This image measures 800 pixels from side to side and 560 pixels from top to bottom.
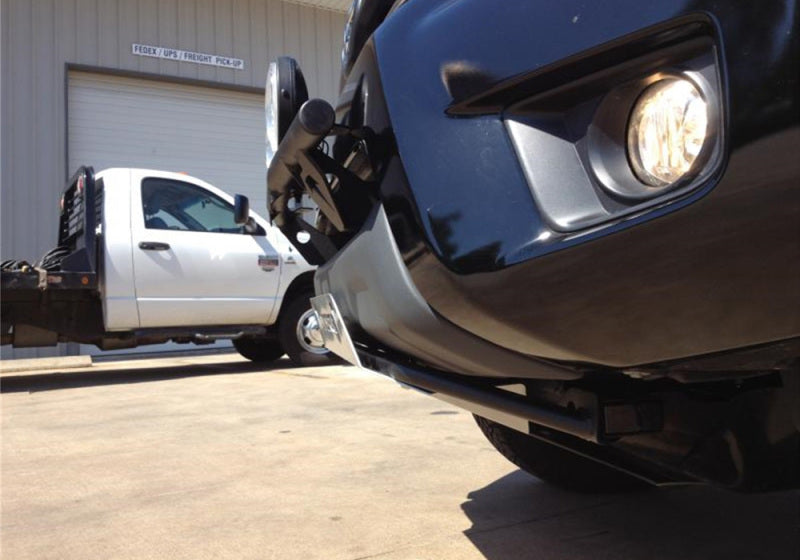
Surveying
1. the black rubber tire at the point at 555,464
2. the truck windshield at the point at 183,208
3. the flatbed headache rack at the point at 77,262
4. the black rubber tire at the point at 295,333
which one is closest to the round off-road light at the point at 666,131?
the black rubber tire at the point at 555,464

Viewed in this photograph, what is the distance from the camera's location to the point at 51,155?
899 cm

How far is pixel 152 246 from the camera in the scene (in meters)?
5.69

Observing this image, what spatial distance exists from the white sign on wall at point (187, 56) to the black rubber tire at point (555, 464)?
9089 millimetres

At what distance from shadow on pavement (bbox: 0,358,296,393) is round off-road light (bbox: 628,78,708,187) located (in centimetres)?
562

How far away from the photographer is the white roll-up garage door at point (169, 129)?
945 centimetres

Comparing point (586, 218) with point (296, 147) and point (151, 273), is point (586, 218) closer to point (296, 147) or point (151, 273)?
point (296, 147)

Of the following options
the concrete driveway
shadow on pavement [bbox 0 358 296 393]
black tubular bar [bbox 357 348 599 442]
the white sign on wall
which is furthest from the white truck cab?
the white sign on wall

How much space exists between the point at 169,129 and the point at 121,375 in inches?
180

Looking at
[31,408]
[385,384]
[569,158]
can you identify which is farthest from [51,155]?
[569,158]

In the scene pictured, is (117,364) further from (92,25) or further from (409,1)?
(409,1)

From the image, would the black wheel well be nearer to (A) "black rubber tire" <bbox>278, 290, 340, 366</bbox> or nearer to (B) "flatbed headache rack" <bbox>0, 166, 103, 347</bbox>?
(A) "black rubber tire" <bbox>278, 290, 340, 366</bbox>

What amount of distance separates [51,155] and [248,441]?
283 inches

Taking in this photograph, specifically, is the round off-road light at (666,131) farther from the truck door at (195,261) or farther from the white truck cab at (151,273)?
the truck door at (195,261)

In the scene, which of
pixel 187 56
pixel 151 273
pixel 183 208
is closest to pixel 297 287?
pixel 183 208
